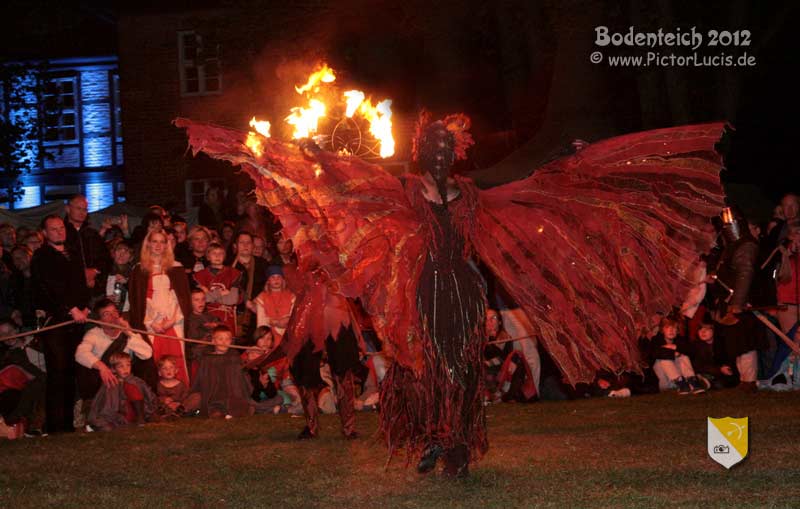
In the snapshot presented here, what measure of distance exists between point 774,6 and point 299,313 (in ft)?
50.2

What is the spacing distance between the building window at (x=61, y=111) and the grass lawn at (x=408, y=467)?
25.6 meters

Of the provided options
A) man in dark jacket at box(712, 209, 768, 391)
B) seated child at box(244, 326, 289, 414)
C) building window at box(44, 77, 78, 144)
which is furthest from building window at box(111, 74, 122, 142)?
man in dark jacket at box(712, 209, 768, 391)

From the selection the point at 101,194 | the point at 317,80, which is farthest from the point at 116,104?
the point at 317,80

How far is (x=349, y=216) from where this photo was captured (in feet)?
24.2

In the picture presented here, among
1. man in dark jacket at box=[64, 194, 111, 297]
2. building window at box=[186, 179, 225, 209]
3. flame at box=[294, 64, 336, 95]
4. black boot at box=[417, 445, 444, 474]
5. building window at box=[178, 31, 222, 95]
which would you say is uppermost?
building window at box=[178, 31, 222, 95]

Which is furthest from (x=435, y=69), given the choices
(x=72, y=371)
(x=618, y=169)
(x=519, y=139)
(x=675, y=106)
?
(x=618, y=169)

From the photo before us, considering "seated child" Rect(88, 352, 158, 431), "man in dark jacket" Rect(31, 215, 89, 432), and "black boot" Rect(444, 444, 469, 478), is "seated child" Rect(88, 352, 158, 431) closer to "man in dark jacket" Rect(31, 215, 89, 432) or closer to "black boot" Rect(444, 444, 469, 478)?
"man in dark jacket" Rect(31, 215, 89, 432)

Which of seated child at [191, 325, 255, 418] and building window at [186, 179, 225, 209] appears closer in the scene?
seated child at [191, 325, 255, 418]

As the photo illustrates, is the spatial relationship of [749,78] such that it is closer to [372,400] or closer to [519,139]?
[519,139]

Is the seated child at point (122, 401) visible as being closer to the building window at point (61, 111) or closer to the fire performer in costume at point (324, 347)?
the fire performer in costume at point (324, 347)

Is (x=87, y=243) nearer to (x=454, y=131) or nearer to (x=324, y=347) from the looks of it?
(x=324, y=347)

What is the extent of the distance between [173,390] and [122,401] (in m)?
0.67

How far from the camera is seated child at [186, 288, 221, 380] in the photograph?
41.1 feet

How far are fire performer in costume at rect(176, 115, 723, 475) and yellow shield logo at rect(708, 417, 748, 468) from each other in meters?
0.77
